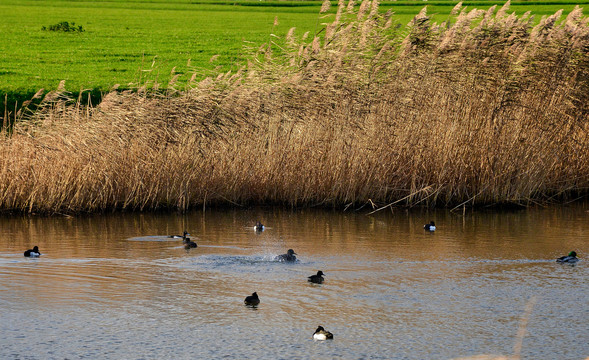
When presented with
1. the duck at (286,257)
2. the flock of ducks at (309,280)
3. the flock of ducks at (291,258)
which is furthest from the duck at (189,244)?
the duck at (286,257)

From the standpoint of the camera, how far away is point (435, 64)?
1463cm

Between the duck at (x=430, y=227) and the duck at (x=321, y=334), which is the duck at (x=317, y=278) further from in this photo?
the duck at (x=430, y=227)

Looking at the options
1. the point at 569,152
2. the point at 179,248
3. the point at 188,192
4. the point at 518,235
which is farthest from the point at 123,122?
the point at 569,152

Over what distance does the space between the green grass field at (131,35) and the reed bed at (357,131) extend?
10085 millimetres

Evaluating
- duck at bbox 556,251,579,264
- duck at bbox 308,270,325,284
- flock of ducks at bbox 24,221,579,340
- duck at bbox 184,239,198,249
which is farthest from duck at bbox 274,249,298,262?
duck at bbox 556,251,579,264

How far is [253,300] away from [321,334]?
1192 millimetres

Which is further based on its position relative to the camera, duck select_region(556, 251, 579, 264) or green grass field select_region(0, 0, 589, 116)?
green grass field select_region(0, 0, 589, 116)

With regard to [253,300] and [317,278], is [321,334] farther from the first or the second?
[317,278]

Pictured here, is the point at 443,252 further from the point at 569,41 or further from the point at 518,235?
the point at 569,41

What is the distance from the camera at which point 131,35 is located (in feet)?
158

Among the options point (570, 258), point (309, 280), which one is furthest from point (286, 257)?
point (570, 258)

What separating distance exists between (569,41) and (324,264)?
25.3ft

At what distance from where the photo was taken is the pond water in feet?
21.1

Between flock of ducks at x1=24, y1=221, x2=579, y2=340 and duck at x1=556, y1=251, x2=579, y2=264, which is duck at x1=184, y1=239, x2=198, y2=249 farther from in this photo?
duck at x1=556, y1=251, x2=579, y2=264
